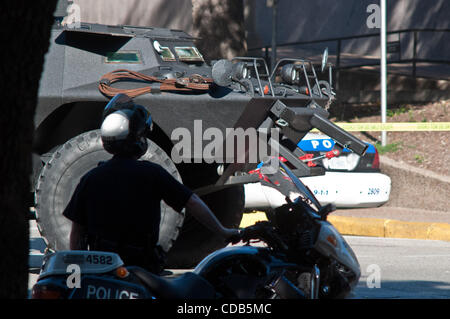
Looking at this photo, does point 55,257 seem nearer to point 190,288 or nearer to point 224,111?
point 190,288

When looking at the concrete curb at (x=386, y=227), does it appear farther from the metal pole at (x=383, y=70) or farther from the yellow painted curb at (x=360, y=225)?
the metal pole at (x=383, y=70)

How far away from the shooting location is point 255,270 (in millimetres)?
4340

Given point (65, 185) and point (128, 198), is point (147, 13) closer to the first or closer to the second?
point (65, 185)

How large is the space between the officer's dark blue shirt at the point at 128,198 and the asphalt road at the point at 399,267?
109 inches

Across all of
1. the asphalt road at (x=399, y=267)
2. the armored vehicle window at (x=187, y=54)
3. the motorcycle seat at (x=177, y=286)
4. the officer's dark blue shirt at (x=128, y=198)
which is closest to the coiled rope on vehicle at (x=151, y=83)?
the armored vehicle window at (x=187, y=54)

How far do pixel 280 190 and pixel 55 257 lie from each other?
1455 mm

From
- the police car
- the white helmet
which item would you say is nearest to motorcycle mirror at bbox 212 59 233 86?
the white helmet

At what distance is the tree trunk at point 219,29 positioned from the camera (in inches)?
625

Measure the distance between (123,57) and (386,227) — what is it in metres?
5.10

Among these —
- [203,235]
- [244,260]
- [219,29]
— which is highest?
[219,29]

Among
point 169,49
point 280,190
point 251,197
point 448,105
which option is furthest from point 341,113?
point 280,190

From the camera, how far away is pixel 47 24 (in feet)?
11.7

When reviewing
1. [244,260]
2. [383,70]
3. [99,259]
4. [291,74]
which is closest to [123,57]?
[291,74]

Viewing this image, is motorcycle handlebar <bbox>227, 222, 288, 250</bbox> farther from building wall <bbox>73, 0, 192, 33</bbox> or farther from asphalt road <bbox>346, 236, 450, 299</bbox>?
building wall <bbox>73, 0, 192, 33</bbox>
